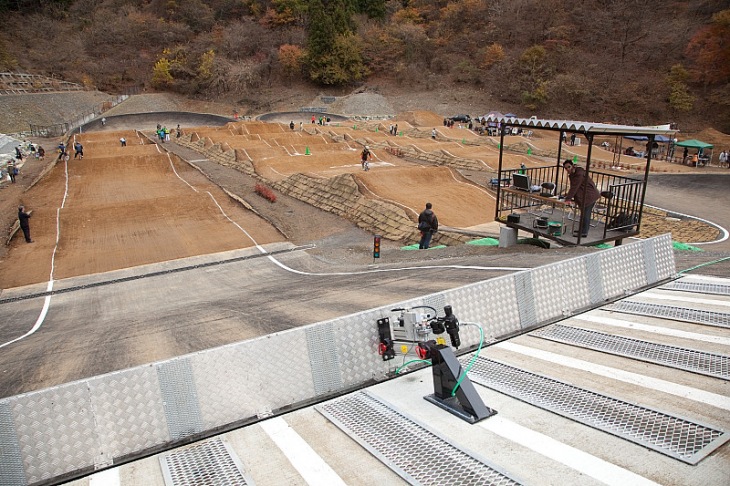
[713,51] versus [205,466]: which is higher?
[713,51]

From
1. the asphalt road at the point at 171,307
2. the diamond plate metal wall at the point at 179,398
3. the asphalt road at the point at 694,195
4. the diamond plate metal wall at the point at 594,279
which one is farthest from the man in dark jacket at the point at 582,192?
the asphalt road at the point at 694,195

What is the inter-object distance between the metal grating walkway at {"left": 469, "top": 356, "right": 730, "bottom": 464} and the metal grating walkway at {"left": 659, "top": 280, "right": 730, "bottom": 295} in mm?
4437

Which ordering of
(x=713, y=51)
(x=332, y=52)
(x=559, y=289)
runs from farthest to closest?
(x=332, y=52) → (x=713, y=51) → (x=559, y=289)

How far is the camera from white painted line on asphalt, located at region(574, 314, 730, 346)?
6.18 m

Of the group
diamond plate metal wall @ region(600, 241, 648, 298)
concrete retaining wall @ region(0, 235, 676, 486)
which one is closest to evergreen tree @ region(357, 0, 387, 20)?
diamond plate metal wall @ region(600, 241, 648, 298)

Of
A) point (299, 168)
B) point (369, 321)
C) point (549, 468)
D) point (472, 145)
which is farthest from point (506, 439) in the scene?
point (472, 145)

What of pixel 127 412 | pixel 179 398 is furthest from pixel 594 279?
pixel 127 412

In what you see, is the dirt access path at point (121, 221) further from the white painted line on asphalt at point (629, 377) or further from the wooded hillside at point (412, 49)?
the wooded hillside at point (412, 49)

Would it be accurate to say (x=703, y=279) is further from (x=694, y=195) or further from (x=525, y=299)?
(x=694, y=195)

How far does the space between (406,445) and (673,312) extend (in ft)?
16.7

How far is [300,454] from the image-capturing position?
4320 mm

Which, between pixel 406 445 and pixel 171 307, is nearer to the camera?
pixel 406 445

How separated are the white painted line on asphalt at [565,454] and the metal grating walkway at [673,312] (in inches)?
151

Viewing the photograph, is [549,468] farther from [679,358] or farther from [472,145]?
[472,145]
